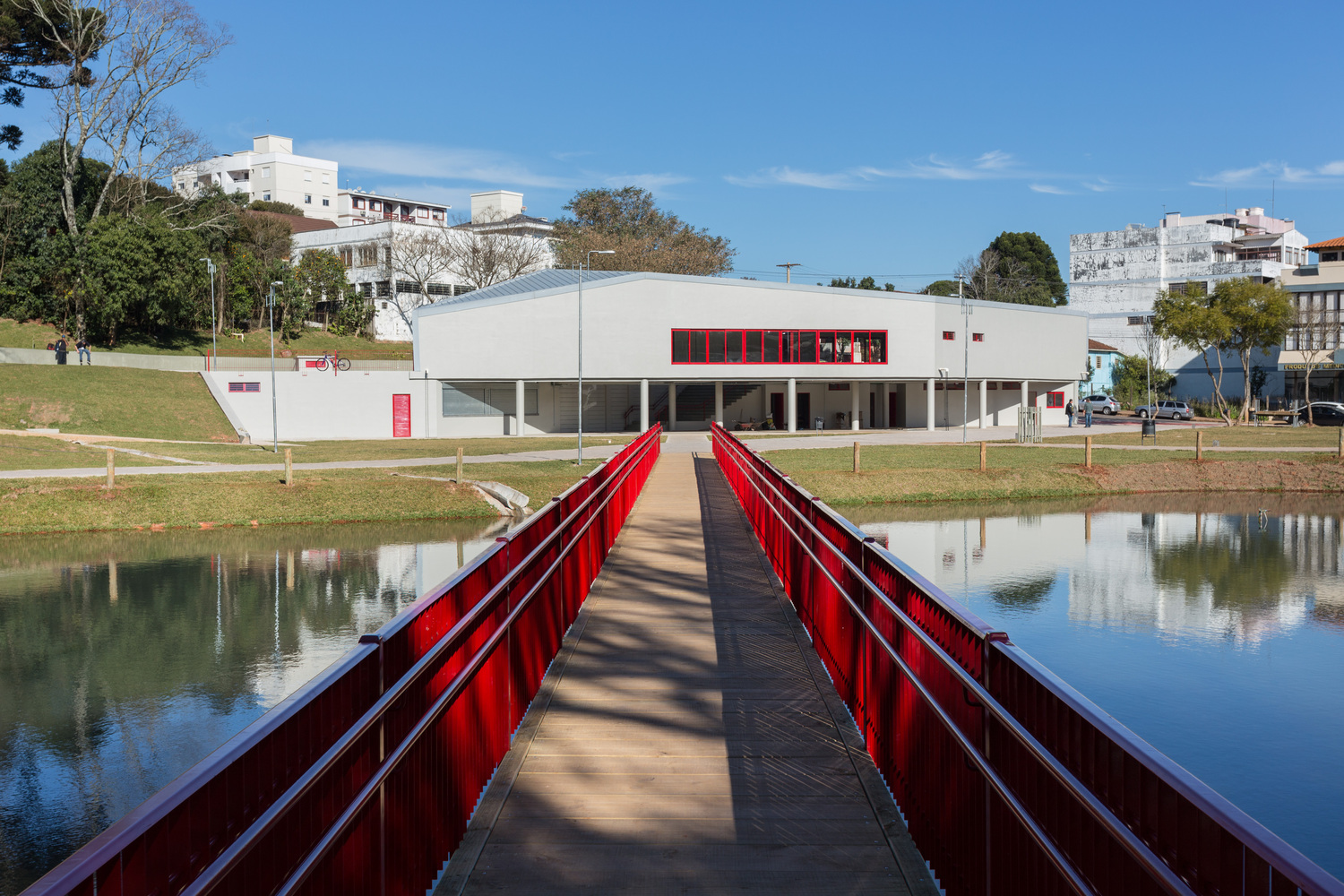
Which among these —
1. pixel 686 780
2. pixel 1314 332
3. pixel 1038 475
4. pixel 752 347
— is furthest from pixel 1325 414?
pixel 686 780

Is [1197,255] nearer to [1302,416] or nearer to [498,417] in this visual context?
[1302,416]

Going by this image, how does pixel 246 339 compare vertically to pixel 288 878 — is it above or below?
above

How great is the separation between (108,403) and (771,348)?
31552 millimetres

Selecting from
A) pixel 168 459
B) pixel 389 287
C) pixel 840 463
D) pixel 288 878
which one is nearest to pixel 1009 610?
pixel 288 878

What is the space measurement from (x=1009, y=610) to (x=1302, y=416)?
2210 inches

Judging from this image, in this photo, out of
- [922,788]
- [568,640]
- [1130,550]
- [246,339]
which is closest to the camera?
[922,788]

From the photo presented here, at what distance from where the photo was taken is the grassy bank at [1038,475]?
31953 millimetres

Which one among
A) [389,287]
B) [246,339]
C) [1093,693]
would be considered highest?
[389,287]

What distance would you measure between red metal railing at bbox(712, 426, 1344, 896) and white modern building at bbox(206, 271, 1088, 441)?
43.9 meters

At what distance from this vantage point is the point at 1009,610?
16625 mm

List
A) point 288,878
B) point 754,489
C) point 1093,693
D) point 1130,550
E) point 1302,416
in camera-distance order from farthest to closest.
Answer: point 1302,416 → point 1130,550 → point 754,489 → point 1093,693 → point 288,878

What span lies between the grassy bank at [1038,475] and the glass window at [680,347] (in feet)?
47.7

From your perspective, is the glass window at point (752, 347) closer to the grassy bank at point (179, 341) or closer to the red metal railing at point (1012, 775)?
the grassy bank at point (179, 341)

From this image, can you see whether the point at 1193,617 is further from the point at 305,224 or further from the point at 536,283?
the point at 305,224
